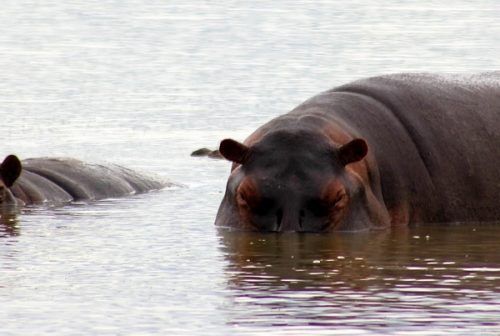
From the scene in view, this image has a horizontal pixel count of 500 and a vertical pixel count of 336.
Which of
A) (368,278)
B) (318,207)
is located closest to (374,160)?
(318,207)

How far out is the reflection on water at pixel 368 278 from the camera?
923 centimetres

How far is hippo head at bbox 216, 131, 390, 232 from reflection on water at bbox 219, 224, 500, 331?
4.1 inches

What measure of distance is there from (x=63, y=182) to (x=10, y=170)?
44.9 inches

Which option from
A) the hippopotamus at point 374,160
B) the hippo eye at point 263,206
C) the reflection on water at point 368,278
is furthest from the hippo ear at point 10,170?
the hippo eye at point 263,206

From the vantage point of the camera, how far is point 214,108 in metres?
21.6

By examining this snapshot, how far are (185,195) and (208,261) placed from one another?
417cm

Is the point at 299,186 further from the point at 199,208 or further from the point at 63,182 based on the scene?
the point at 63,182

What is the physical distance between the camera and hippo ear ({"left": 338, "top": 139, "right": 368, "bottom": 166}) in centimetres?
1198

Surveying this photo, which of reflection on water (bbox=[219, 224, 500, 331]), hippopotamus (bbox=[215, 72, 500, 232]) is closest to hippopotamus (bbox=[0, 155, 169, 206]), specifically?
hippopotamus (bbox=[215, 72, 500, 232])

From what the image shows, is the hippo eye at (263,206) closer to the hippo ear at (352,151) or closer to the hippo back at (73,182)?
the hippo ear at (352,151)

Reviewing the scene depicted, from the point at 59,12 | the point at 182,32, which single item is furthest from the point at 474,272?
the point at 59,12

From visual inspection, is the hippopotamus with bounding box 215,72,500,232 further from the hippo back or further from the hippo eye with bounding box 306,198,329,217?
the hippo back

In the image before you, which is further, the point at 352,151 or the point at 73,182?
the point at 73,182

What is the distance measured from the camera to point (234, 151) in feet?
40.0
